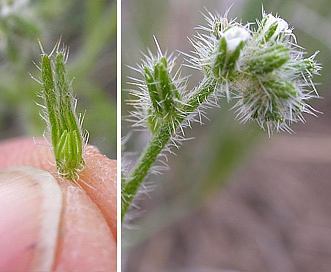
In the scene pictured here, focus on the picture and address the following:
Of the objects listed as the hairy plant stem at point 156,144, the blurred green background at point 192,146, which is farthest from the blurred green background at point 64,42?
the hairy plant stem at point 156,144

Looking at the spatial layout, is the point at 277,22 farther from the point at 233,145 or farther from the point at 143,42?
the point at 233,145

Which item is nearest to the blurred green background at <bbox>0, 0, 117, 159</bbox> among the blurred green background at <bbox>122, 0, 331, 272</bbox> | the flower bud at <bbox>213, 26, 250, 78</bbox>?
the blurred green background at <bbox>122, 0, 331, 272</bbox>

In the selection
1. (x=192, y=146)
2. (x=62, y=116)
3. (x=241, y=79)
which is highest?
(x=241, y=79)

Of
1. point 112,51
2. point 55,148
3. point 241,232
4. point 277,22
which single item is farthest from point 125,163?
point 241,232

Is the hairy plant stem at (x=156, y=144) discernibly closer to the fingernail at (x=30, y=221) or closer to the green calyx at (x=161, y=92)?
the green calyx at (x=161, y=92)

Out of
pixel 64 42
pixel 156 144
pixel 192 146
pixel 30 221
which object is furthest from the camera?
pixel 192 146

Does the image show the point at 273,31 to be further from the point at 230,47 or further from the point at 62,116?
the point at 62,116

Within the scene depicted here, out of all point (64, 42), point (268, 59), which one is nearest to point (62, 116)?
point (268, 59)
